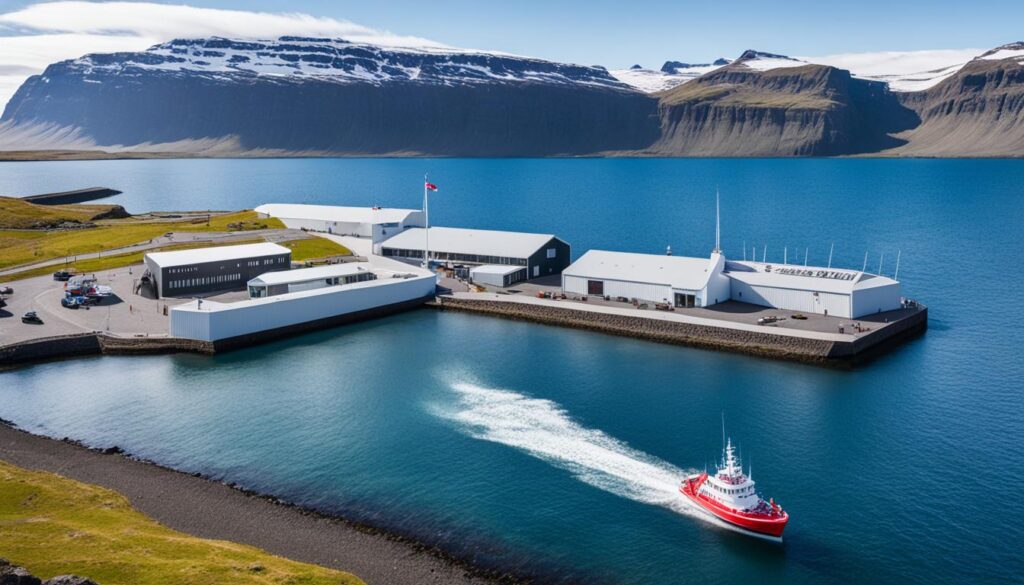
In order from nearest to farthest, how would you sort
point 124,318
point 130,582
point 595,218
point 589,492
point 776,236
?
1. point 130,582
2. point 589,492
3. point 124,318
4. point 776,236
5. point 595,218

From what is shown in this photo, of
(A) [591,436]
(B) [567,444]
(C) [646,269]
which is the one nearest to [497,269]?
(C) [646,269]

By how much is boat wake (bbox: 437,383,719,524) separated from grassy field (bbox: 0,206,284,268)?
247 ft

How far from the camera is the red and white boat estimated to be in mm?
41031

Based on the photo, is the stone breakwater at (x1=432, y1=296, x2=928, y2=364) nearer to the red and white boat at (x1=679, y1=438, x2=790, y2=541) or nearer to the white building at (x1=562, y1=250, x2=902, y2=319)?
the white building at (x1=562, y1=250, x2=902, y2=319)

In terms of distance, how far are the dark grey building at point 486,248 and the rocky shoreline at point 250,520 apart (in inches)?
2293

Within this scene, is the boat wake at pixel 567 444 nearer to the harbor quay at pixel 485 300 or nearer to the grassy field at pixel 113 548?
the grassy field at pixel 113 548

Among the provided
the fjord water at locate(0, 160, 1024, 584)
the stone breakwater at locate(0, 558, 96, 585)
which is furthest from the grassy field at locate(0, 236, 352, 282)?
the stone breakwater at locate(0, 558, 96, 585)

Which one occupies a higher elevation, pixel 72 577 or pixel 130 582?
pixel 72 577

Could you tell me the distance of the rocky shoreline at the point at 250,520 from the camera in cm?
3912

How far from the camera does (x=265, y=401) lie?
203 ft

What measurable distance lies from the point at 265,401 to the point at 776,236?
111166 millimetres

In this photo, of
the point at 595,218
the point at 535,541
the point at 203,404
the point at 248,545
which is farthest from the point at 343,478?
the point at 595,218

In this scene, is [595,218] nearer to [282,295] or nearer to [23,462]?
[282,295]

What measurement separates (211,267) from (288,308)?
17291mm
